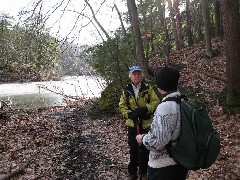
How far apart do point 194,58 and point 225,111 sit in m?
9.22

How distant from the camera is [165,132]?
111 inches

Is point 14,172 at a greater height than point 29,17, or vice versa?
point 29,17

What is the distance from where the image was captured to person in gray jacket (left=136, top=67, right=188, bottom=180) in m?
2.83

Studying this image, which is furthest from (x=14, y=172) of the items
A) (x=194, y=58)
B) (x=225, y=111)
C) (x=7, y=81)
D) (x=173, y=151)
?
(x=7, y=81)

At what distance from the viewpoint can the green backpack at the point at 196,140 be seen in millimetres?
2691

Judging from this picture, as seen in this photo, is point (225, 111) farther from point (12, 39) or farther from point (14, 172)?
point (12, 39)

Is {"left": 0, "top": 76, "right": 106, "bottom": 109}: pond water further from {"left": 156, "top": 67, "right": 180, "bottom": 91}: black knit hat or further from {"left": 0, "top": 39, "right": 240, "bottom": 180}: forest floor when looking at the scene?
{"left": 156, "top": 67, "right": 180, "bottom": 91}: black knit hat

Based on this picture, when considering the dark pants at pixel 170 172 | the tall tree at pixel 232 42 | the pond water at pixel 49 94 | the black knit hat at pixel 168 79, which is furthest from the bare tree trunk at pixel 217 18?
the dark pants at pixel 170 172

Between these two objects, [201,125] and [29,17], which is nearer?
[201,125]

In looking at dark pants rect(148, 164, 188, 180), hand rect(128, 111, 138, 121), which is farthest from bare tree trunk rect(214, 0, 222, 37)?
dark pants rect(148, 164, 188, 180)

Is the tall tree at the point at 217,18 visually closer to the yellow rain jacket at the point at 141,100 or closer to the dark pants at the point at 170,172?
the yellow rain jacket at the point at 141,100

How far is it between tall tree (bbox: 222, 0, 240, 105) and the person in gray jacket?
241 inches

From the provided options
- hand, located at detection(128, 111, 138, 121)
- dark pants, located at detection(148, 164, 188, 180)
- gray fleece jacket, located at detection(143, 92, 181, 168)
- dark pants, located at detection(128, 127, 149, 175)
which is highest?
gray fleece jacket, located at detection(143, 92, 181, 168)

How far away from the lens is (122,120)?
462 inches
